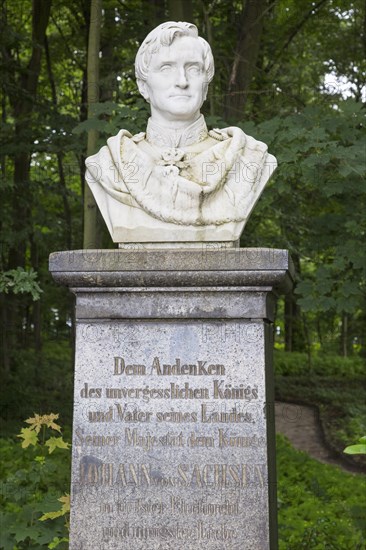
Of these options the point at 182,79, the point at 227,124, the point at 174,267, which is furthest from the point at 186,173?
the point at 227,124

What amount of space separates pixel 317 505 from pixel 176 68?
5.13m

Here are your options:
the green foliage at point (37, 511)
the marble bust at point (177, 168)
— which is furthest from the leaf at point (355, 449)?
the green foliage at point (37, 511)

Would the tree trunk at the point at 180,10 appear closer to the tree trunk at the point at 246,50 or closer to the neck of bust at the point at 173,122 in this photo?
the tree trunk at the point at 246,50

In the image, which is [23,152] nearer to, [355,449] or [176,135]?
[176,135]

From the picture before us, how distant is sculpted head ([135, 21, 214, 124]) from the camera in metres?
4.95

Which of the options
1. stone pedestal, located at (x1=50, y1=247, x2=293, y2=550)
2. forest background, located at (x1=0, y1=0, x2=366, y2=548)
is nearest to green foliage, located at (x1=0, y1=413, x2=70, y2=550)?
stone pedestal, located at (x1=50, y1=247, x2=293, y2=550)

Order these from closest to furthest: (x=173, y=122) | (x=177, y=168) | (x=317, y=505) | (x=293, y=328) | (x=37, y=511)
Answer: (x=177, y=168)
(x=173, y=122)
(x=37, y=511)
(x=317, y=505)
(x=293, y=328)

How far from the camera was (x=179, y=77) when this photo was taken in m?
4.94

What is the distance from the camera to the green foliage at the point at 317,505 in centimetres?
739

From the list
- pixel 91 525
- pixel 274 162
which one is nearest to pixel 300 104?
pixel 274 162

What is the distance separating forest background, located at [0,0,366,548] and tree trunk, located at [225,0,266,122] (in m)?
0.02

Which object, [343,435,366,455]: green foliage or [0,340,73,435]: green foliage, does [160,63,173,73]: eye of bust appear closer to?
[343,435,366,455]: green foliage

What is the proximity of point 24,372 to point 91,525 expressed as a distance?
11106mm

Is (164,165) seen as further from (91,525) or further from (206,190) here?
(91,525)
